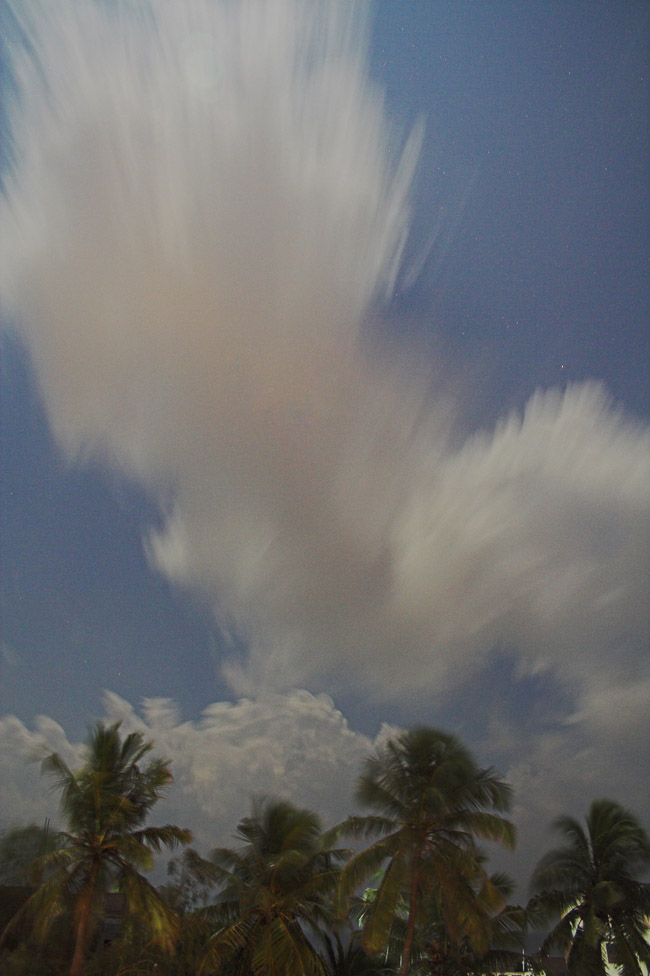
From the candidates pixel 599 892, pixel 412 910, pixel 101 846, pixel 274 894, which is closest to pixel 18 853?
pixel 101 846

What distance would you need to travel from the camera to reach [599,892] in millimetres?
25969

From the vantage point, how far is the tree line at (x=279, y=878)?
2080 centimetres

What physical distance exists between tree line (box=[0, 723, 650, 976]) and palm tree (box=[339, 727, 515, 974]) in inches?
1.5

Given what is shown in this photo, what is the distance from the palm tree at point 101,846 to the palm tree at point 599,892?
1326cm

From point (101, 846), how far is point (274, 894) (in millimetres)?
5204

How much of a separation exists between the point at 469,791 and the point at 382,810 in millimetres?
2604

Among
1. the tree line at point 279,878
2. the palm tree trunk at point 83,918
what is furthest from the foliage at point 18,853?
the palm tree trunk at point 83,918

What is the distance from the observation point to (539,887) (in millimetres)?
27141

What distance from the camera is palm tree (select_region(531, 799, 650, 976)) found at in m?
25.4

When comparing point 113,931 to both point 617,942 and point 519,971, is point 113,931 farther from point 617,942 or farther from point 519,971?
point 617,942

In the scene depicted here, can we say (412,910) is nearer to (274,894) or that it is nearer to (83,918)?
(274,894)

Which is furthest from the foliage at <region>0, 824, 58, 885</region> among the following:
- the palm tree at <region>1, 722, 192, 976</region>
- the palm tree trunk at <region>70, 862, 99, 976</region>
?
the palm tree trunk at <region>70, 862, 99, 976</region>

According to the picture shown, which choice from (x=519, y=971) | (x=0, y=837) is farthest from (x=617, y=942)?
(x=0, y=837)

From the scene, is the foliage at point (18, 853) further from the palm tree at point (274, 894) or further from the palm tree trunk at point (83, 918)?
the palm tree at point (274, 894)
